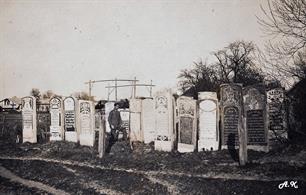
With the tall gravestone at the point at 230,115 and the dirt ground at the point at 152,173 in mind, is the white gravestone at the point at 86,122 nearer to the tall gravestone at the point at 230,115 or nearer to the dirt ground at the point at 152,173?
the dirt ground at the point at 152,173

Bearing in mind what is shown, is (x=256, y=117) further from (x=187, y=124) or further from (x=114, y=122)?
(x=114, y=122)

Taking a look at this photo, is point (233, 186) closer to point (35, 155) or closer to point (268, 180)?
point (268, 180)

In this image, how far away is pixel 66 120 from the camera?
52.1 feet

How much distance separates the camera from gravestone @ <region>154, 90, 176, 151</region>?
42.9 feet

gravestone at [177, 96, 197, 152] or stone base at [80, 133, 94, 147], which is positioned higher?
gravestone at [177, 96, 197, 152]

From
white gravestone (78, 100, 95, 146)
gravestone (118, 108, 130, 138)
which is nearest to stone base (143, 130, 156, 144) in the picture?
gravestone (118, 108, 130, 138)

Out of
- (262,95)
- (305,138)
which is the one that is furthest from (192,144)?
(305,138)

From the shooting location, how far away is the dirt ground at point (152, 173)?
24.0 ft

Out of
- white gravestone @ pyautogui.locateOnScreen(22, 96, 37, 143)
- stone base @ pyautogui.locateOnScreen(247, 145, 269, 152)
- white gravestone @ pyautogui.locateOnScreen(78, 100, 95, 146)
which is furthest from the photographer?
white gravestone @ pyautogui.locateOnScreen(22, 96, 37, 143)

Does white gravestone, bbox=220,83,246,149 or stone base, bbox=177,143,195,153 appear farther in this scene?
stone base, bbox=177,143,195,153

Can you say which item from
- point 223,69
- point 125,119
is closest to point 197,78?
point 223,69

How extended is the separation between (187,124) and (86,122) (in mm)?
5167

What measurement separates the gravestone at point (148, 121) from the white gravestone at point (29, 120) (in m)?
5.66

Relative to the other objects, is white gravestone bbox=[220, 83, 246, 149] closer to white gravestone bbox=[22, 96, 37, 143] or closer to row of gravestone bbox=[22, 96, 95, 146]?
row of gravestone bbox=[22, 96, 95, 146]
